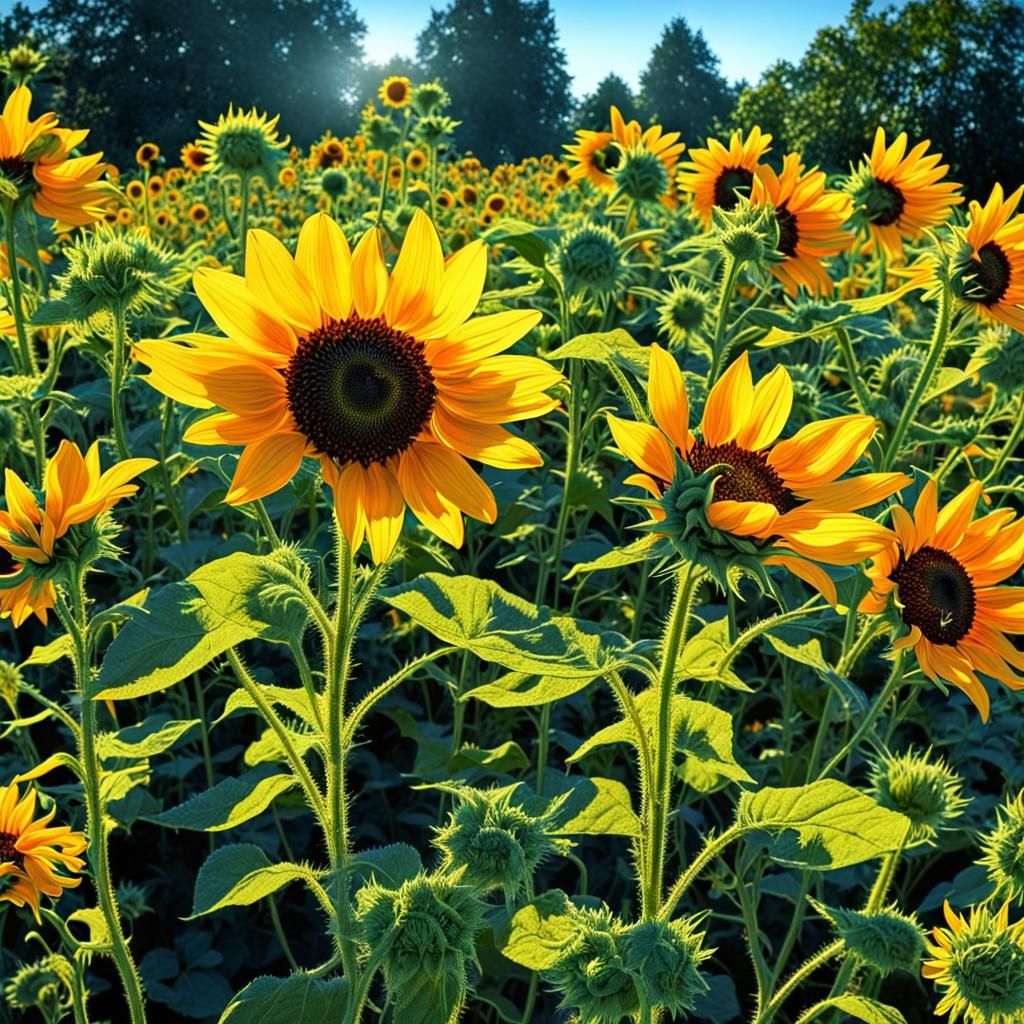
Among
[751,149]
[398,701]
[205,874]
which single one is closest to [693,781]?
[205,874]

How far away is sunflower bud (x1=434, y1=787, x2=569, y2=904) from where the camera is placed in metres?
1.21

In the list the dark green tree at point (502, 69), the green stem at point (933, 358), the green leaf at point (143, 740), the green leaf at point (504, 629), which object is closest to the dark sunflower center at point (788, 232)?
the green stem at point (933, 358)

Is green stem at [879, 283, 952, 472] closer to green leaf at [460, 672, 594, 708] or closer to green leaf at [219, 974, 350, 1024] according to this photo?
green leaf at [460, 672, 594, 708]

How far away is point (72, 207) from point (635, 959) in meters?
1.85

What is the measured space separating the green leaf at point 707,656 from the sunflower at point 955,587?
216 millimetres

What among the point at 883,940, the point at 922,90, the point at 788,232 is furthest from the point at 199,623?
the point at 922,90

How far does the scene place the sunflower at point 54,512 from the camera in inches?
55.6

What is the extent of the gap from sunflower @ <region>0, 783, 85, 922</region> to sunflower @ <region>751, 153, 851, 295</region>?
5.83 feet

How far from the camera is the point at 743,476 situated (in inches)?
49.4

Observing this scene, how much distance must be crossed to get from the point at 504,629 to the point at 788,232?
148 cm

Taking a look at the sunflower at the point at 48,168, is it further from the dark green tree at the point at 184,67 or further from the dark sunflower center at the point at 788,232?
the dark green tree at the point at 184,67

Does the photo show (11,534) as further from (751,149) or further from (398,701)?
(751,149)

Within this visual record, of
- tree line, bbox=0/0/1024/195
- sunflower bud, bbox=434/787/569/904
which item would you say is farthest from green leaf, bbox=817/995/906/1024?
tree line, bbox=0/0/1024/195

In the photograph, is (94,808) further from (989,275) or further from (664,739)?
(989,275)
